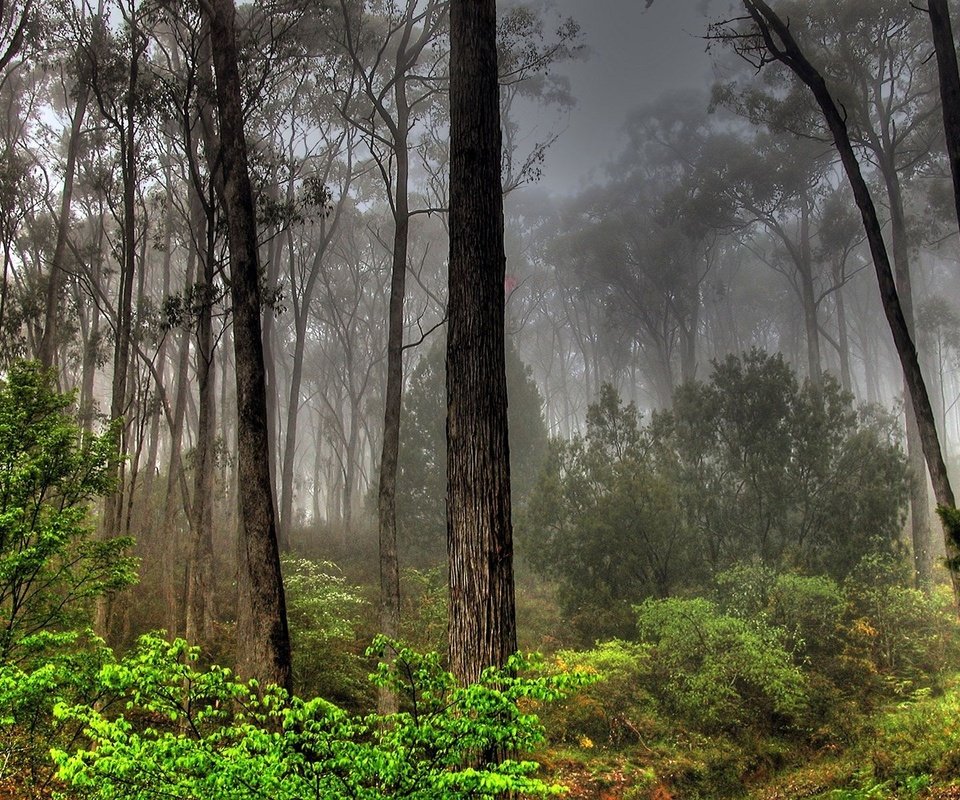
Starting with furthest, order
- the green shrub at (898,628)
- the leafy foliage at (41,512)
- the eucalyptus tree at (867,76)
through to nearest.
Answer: the eucalyptus tree at (867,76)
the green shrub at (898,628)
the leafy foliage at (41,512)

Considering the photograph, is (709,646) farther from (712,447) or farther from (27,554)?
(27,554)

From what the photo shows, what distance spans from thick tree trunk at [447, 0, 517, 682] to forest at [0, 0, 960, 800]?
2 cm

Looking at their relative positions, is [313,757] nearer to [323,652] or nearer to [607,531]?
[323,652]

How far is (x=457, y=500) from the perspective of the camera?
4531 millimetres

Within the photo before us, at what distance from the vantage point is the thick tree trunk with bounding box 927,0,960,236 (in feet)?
24.9

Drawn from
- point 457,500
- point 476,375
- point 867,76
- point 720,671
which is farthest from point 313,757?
point 867,76

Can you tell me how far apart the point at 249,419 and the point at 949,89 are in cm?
886

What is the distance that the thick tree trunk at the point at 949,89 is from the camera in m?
7.59

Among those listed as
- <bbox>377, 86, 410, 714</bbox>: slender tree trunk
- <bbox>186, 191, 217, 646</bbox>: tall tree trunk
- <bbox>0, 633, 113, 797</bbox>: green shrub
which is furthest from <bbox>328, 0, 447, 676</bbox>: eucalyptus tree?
<bbox>0, 633, 113, 797</bbox>: green shrub

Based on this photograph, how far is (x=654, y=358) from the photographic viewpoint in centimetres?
3869

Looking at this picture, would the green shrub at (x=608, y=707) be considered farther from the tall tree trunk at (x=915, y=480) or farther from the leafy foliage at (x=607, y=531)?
the tall tree trunk at (x=915, y=480)

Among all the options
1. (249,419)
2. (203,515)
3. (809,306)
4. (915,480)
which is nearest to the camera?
(249,419)

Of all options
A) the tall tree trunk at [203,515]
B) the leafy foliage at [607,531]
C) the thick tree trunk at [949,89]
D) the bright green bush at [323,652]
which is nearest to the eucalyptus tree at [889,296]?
the thick tree trunk at [949,89]

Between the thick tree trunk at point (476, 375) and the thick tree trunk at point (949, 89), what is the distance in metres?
5.84
